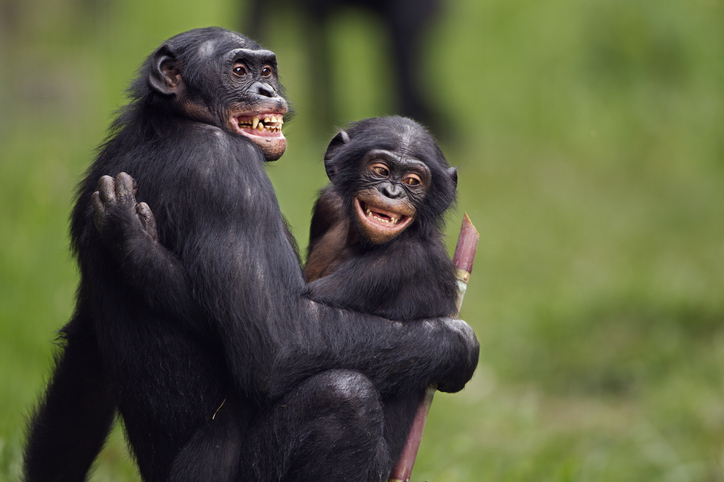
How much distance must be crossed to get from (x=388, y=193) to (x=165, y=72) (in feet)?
3.32

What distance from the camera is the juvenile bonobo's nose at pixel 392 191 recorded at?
12.3 feet

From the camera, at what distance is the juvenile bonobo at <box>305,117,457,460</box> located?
3.57 metres

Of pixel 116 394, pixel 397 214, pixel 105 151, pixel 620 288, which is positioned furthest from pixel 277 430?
pixel 620 288

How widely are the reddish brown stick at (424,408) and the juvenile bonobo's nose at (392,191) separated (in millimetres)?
315

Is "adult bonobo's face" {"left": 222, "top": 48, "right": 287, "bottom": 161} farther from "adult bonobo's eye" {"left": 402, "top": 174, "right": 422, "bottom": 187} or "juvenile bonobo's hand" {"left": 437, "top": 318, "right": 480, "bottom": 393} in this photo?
"juvenile bonobo's hand" {"left": 437, "top": 318, "right": 480, "bottom": 393}

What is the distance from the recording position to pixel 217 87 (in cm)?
353

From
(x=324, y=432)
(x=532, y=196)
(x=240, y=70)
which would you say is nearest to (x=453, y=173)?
(x=240, y=70)

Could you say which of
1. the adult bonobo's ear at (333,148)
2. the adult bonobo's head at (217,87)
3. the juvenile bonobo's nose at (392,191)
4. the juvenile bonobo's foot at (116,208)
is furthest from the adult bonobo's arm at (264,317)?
the adult bonobo's ear at (333,148)

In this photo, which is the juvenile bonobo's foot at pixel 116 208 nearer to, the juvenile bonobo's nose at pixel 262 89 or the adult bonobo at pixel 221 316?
the adult bonobo at pixel 221 316

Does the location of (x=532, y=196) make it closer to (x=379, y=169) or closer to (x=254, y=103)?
(x=379, y=169)

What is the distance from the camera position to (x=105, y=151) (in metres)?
3.69

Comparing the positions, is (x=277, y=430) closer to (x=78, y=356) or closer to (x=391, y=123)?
(x=78, y=356)

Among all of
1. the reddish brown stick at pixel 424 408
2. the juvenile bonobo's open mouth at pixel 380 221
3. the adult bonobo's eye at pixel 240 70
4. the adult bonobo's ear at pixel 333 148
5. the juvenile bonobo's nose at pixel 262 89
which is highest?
the adult bonobo's eye at pixel 240 70

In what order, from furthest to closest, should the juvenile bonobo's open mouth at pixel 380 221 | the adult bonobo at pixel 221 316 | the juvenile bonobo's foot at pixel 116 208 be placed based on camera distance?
1. the juvenile bonobo's open mouth at pixel 380 221
2. the adult bonobo at pixel 221 316
3. the juvenile bonobo's foot at pixel 116 208
